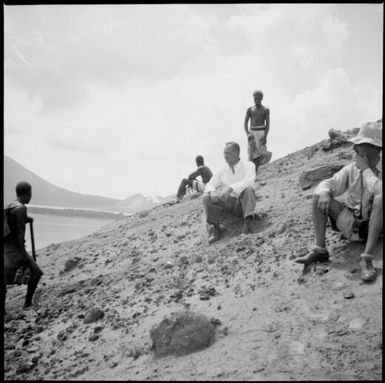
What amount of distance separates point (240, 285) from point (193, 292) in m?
0.60

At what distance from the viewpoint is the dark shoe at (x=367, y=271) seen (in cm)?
345

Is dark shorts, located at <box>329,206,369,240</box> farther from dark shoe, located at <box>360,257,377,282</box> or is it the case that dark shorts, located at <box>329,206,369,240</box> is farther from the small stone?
the small stone

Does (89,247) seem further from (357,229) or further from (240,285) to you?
(357,229)

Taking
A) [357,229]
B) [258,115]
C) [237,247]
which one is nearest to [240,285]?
[237,247]

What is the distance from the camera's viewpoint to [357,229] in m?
3.95

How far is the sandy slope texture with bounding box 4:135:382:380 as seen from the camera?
2.88 meters

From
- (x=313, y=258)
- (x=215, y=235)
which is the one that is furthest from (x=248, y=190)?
(x=313, y=258)

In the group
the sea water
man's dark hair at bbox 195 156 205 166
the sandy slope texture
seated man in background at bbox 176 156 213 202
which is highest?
man's dark hair at bbox 195 156 205 166

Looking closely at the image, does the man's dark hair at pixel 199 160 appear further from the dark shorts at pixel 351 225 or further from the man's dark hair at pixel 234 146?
the dark shorts at pixel 351 225

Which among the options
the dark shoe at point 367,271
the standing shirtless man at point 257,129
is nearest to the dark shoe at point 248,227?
the dark shoe at point 367,271

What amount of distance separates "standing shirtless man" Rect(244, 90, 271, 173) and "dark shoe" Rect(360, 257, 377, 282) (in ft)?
20.6

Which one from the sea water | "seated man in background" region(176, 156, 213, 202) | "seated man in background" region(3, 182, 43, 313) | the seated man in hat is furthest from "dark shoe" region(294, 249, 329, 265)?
the sea water

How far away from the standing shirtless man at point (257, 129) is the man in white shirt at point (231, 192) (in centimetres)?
360

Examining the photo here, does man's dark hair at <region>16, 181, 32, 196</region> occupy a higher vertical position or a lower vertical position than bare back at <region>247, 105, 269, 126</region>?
lower
